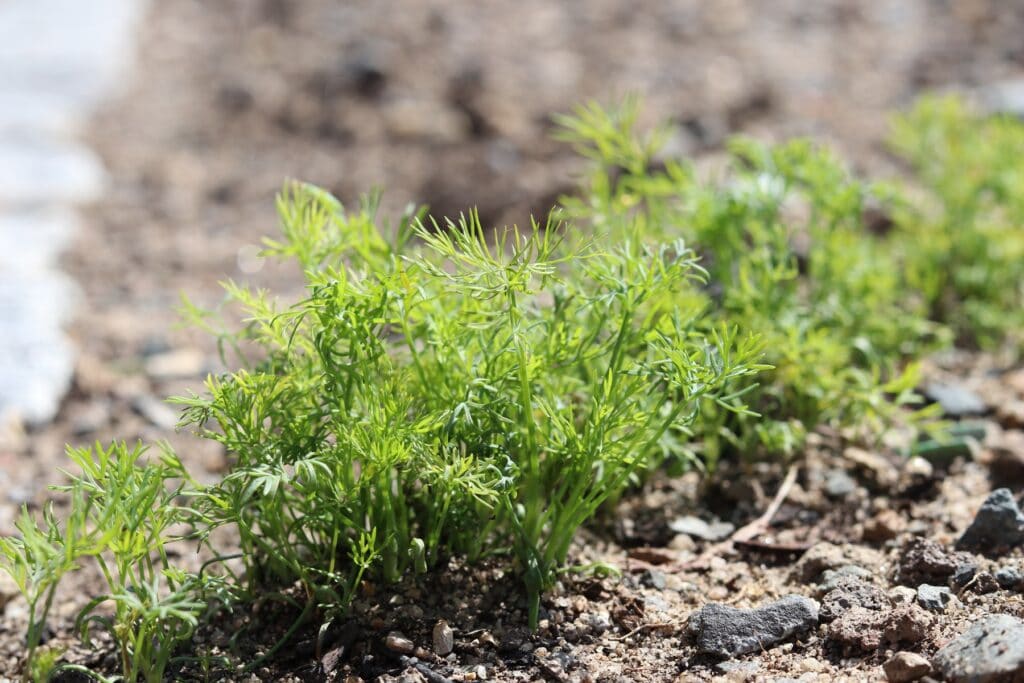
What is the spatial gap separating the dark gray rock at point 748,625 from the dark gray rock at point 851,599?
0.08 feet

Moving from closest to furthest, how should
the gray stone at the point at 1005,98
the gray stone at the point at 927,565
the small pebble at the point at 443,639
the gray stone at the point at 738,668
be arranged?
the gray stone at the point at 738,668 < the small pebble at the point at 443,639 < the gray stone at the point at 927,565 < the gray stone at the point at 1005,98

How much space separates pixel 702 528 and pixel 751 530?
0.39 feet

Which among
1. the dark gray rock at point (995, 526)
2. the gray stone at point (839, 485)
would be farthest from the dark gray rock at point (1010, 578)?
the gray stone at point (839, 485)

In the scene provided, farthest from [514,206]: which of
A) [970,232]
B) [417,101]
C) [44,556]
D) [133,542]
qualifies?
[44,556]

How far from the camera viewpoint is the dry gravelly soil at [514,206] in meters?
2.27

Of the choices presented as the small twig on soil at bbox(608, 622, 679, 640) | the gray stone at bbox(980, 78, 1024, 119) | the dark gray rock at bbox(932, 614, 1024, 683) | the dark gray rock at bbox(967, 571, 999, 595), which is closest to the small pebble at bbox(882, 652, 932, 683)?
the dark gray rock at bbox(932, 614, 1024, 683)

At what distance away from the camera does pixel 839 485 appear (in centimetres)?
279

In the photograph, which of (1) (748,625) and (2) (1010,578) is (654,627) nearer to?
(1) (748,625)

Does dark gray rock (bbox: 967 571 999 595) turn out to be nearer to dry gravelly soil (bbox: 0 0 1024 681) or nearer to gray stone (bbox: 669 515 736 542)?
dry gravelly soil (bbox: 0 0 1024 681)

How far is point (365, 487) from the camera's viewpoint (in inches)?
86.4

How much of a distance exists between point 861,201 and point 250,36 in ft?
14.6

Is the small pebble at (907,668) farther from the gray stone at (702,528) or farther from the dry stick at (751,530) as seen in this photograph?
the gray stone at (702,528)

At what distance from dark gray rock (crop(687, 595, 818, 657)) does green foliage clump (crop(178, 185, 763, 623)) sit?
0.33 metres

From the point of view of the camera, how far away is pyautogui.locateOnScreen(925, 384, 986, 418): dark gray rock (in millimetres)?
3090
